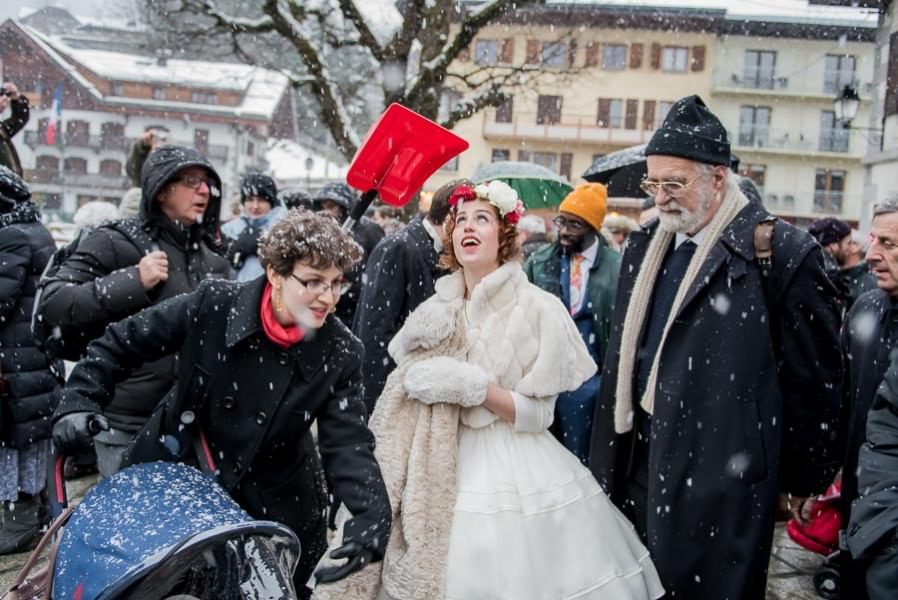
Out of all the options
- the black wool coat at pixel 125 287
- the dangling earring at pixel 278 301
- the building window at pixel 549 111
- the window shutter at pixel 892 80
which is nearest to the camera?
the dangling earring at pixel 278 301

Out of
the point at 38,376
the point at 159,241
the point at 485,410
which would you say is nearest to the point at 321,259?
the point at 485,410

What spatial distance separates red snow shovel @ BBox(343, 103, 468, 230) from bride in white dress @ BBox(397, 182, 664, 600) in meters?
0.55

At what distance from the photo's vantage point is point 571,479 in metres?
3.62

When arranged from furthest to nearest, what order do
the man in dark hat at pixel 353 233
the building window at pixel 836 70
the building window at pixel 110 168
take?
the building window at pixel 110 168 → the building window at pixel 836 70 → the man in dark hat at pixel 353 233

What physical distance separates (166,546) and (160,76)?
4546 centimetres

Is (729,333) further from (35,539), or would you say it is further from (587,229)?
(35,539)

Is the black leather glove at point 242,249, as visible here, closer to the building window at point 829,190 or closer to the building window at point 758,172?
the building window at point 758,172

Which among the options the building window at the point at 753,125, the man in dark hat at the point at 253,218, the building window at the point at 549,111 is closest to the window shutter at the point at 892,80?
the man in dark hat at the point at 253,218

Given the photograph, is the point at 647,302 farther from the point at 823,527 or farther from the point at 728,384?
the point at 823,527

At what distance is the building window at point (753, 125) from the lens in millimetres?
47188

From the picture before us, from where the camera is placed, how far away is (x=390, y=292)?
187 inches

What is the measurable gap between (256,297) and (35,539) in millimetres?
3203

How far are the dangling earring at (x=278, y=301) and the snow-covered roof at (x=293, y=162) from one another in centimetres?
3295

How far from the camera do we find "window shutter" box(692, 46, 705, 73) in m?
45.2
